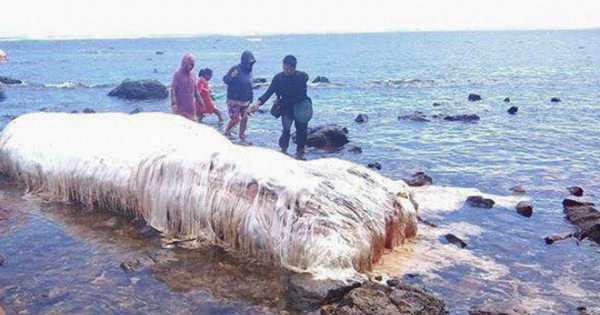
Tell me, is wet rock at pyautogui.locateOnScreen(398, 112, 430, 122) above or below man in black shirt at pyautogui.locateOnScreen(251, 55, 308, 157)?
below

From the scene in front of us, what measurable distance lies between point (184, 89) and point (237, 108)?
2.72 m

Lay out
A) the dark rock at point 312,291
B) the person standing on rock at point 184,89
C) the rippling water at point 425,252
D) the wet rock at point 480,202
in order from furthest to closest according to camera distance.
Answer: the person standing on rock at point 184,89, the wet rock at point 480,202, the rippling water at point 425,252, the dark rock at point 312,291

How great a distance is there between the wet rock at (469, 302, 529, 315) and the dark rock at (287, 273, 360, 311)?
134 cm

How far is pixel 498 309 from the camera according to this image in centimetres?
599

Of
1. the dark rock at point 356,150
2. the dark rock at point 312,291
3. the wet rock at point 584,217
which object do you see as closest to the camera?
the dark rock at point 312,291

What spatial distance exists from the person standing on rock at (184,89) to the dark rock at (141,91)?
635 inches

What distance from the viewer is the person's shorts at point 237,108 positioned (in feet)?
53.1

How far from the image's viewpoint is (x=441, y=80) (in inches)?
1678

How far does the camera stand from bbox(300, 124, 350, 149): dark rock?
53.2 feet

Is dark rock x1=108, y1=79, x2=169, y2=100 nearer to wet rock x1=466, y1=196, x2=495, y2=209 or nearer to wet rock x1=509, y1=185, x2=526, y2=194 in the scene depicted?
wet rock x1=509, y1=185, x2=526, y2=194

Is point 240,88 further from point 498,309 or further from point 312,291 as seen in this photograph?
point 498,309

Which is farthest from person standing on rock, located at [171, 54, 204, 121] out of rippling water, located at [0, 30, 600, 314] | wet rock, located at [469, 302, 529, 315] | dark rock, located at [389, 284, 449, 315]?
wet rock, located at [469, 302, 529, 315]

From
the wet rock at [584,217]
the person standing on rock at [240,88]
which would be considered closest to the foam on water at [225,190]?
the wet rock at [584,217]

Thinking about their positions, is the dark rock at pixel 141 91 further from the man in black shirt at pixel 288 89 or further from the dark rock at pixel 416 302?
the dark rock at pixel 416 302
